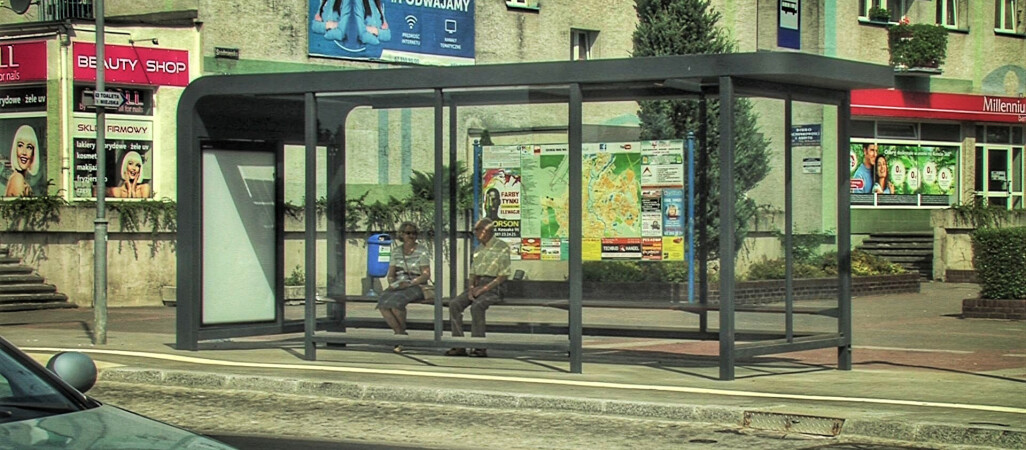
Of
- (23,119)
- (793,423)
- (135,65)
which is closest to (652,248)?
(793,423)

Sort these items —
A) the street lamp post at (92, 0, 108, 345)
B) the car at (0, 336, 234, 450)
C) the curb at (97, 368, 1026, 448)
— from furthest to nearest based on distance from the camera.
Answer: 1. the street lamp post at (92, 0, 108, 345)
2. the curb at (97, 368, 1026, 448)
3. the car at (0, 336, 234, 450)

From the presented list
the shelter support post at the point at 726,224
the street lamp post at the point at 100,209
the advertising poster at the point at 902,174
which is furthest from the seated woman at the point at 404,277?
the advertising poster at the point at 902,174

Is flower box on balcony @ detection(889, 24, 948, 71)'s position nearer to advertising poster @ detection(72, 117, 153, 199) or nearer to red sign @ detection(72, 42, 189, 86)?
red sign @ detection(72, 42, 189, 86)

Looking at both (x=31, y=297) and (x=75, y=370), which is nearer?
(x=75, y=370)

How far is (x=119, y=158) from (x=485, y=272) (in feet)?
41.6

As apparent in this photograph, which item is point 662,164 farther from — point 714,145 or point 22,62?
point 22,62

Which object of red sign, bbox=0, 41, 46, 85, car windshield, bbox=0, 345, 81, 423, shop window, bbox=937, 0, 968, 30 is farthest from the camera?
shop window, bbox=937, 0, 968, 30

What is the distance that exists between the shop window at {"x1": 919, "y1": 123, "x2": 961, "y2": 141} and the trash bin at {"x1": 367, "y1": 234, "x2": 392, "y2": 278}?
77.4 ft

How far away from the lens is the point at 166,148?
24750 mm

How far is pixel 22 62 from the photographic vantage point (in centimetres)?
2366

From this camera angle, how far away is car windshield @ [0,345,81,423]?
461 centimetres

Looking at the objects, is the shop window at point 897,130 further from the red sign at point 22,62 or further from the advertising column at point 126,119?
the red sign at point 22,62

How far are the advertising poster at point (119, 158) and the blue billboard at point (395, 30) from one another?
4.58 m

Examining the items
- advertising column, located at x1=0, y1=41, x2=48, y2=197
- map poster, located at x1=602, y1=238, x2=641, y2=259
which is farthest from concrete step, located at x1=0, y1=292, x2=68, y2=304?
map poster, located at x1=602, y1=238, x2=641, y2=259
